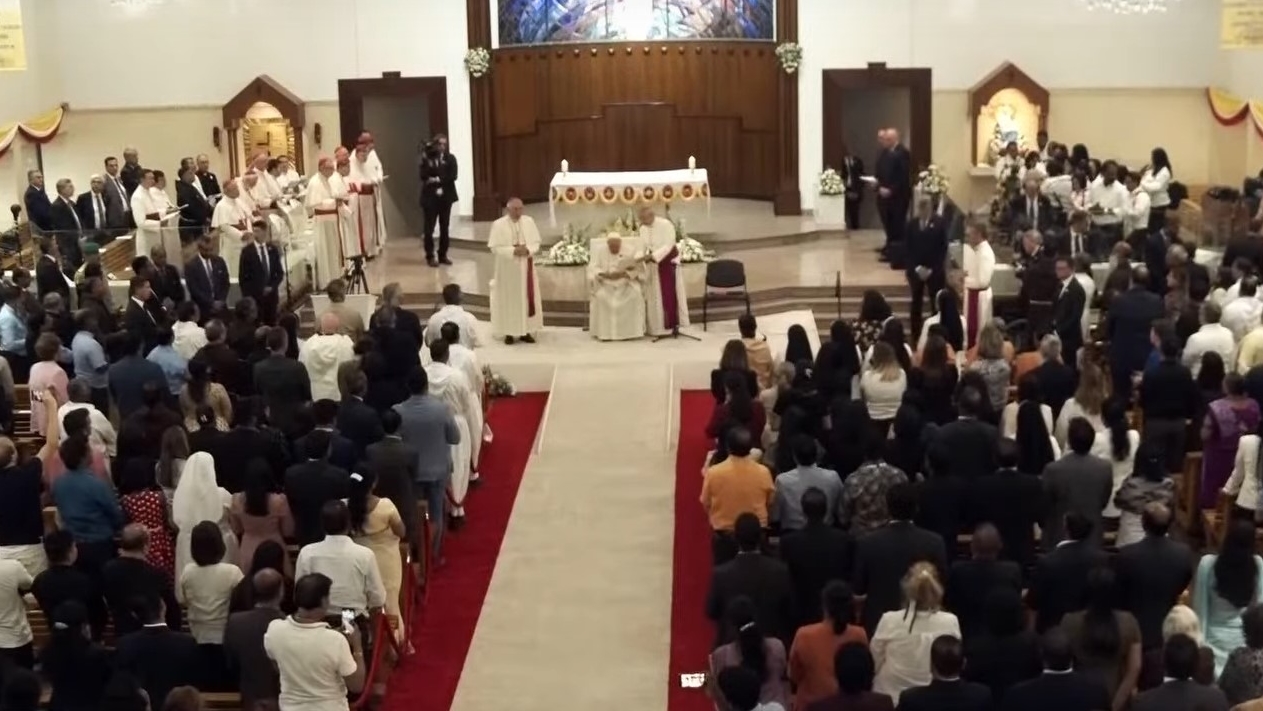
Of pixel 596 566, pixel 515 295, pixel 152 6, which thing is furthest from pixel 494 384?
pixel 152 6

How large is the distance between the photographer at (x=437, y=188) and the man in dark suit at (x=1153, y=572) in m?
13.5

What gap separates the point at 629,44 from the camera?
82.0 feet

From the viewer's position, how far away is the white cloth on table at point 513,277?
58.2 feet

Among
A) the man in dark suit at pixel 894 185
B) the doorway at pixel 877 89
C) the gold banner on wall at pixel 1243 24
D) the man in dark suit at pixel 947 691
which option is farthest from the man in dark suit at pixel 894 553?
the doorway at pixel 877 89

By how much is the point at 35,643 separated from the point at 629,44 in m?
16.5

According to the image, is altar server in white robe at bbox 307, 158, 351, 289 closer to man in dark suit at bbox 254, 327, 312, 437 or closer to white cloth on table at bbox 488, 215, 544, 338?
white cloth on table at bbox 488, 215, 544, 338

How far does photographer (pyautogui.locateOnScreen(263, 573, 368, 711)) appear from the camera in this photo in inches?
313

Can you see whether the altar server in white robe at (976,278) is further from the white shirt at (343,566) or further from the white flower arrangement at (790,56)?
the white shirt at (343,566)

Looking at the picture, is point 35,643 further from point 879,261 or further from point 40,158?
point 40,158

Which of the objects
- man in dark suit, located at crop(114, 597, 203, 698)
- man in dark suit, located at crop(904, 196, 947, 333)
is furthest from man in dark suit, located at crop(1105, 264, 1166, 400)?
man in dark suit, located at crop(114, 597, 203, 698)

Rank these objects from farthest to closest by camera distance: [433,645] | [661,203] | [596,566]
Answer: [661,203] → [596,566] → [433,645]

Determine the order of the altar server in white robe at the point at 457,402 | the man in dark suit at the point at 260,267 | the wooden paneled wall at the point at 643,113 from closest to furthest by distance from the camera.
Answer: the altar server in white robe at the point at 457,402 < the man in dark suit at the point at 260,267 < the wooden paneled wall at the point at 643,113

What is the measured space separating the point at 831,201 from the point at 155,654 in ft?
52.3

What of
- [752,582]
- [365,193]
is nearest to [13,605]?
[752,582]
